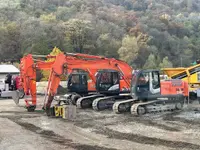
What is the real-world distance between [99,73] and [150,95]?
3602 millimetres

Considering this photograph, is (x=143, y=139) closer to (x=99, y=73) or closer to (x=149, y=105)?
(x=149, y=105)

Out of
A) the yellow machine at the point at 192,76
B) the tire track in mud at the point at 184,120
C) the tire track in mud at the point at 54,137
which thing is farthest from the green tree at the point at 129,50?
the tire track in mud at the point at 54,137

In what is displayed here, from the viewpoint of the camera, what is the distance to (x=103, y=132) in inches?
423

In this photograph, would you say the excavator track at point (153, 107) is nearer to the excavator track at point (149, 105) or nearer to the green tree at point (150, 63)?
the excavator track at point (149, 105)

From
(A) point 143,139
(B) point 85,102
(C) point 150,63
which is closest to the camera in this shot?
(A) point 143,139

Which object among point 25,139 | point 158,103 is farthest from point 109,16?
point 25,139

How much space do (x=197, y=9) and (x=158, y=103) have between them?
510 feet

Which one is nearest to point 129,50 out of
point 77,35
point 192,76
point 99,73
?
point 77,35

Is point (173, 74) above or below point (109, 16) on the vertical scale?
below

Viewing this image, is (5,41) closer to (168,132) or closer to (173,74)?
(173,74)

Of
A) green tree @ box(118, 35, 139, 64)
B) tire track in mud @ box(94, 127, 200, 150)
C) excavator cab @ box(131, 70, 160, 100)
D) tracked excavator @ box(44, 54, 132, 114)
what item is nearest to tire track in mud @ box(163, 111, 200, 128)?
excavator cab @ box(131, 70, 160, 100)

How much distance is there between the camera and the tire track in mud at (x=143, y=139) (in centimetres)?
863

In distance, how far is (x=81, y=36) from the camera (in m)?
60.4

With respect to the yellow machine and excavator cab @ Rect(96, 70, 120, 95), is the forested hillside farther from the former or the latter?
excavator cab @ Rect(96, 70, 120, 95)
